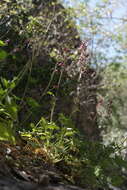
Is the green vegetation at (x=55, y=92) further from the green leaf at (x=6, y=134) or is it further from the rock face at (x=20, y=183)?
the rock face at (x=20, y=183)

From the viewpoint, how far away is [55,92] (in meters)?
7.07

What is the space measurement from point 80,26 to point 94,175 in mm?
6247

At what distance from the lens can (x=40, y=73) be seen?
279 inches

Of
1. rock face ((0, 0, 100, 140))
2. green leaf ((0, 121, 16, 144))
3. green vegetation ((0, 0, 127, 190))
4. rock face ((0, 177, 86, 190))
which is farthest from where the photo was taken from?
rock face ((0, 0, 100, 140))

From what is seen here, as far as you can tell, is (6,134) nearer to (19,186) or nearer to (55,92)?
(19,186)

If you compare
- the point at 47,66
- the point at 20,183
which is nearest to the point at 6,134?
the point at 20,183

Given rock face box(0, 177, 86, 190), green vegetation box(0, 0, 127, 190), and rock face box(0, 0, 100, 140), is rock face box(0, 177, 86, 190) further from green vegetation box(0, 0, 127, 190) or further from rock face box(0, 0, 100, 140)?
rock face box(0, 0, 100, 140)

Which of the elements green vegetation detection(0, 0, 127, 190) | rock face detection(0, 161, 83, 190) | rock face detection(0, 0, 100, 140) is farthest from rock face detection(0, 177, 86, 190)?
rock face detection(0, 0, 100, 140)

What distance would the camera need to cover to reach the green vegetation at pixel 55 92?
337 centimetres

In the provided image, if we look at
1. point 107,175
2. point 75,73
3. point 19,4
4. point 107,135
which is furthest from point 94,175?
point 107,135

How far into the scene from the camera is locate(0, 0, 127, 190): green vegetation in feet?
11.1

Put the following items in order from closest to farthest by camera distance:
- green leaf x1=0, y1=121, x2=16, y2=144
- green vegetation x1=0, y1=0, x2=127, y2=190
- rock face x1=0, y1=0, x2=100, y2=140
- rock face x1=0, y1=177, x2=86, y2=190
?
rock face x1=0, y1=177, x2=86, y2=190, green leaf x1=0, y1=121, x2=16, y2=144, green vegetation x1=0, y1=0, x2=127, y2=190, rock face x1=0, y1=0, x2=100, y2=140

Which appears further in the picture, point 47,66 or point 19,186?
point 47,66

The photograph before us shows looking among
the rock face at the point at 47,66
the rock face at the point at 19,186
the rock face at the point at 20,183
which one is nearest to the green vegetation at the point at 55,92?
the rock face at the point at 47,66
